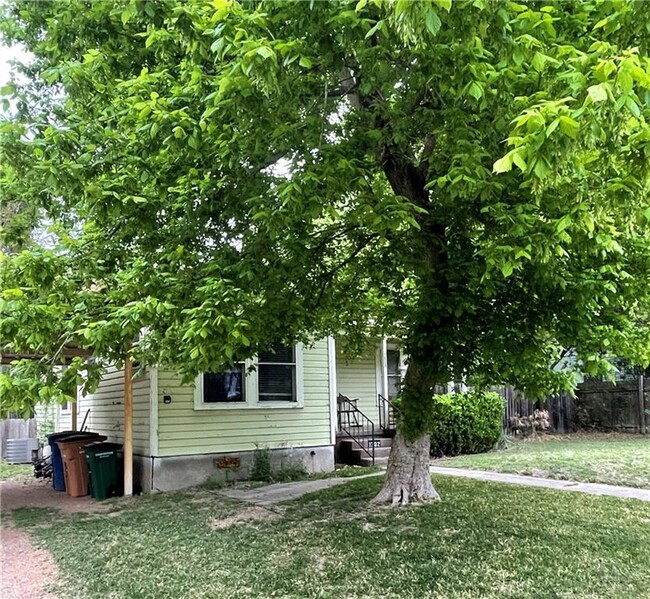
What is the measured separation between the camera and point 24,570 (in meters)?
5.57

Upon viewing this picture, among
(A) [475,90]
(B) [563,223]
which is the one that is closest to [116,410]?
(B) [563,223]

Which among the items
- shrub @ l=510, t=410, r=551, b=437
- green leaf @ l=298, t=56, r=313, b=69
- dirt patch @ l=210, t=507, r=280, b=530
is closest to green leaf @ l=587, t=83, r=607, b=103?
green leaf @ l=298, t=56, r=313, b=69

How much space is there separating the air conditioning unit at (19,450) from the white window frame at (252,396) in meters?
7.85

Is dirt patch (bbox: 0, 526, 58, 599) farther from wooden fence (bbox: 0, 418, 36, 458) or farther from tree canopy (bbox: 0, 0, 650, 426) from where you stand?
wooden fence (bbox: 0, 418, 36, 458)

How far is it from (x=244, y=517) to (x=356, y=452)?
527 centimetres

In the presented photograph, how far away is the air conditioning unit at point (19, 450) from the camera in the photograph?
15.3 m

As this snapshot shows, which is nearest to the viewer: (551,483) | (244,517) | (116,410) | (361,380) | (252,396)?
(244,517)

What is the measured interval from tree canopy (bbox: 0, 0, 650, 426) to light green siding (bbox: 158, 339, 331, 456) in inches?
149

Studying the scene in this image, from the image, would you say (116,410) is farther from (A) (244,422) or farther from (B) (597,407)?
(B) (597,407)

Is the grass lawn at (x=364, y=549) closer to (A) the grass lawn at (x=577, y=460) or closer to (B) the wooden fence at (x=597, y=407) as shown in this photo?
(A) the grass lawn at (x=577, y=460)

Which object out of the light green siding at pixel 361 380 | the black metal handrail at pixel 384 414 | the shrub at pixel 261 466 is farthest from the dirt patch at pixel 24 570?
the black metal handrail at pixel 384 414

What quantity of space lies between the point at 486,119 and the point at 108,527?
20.2 ft

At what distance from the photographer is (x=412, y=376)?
703 cm

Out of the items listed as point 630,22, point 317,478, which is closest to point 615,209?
point 630,22
